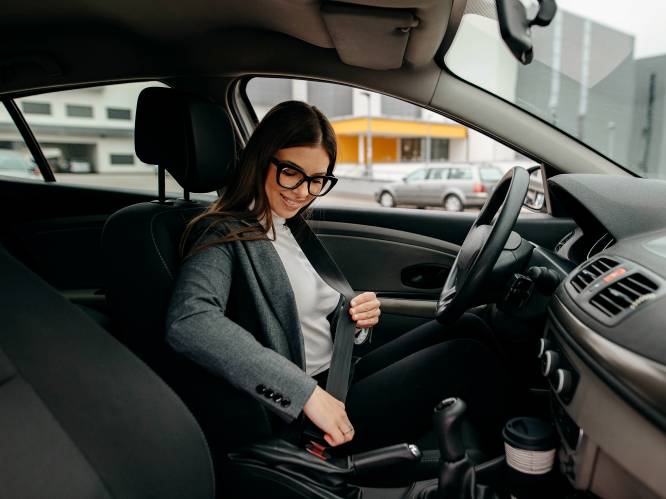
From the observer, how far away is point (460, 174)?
8.36 meters

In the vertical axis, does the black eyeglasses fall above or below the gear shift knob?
above

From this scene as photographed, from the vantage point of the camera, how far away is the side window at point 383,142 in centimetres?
221

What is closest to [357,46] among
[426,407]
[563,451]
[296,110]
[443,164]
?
[296,110]

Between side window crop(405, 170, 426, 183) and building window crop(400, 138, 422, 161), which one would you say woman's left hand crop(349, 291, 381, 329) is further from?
building window crop(400, 138, 422, 161)

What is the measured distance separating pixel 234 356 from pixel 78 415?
37 cm

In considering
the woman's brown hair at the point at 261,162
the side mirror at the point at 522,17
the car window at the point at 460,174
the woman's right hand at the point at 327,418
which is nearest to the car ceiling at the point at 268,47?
the side mirror at the point at 522,17

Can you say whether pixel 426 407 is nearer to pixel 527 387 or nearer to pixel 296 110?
pixel 527 387

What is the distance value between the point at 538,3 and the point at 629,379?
3.06 ft

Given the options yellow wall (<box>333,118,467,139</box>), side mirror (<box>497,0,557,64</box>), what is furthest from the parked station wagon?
side mirror (<box>497,0,557,64</box>)

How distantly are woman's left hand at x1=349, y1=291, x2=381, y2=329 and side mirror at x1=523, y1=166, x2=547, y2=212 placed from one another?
2.83ft

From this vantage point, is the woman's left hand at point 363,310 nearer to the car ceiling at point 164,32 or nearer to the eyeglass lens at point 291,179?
the eyeglass lens at point 291,179

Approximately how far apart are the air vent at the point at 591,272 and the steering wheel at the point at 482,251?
0.17 m

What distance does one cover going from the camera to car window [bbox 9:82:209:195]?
2.63m

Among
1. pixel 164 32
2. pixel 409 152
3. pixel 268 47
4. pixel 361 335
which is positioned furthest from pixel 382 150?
pixel 361 335
